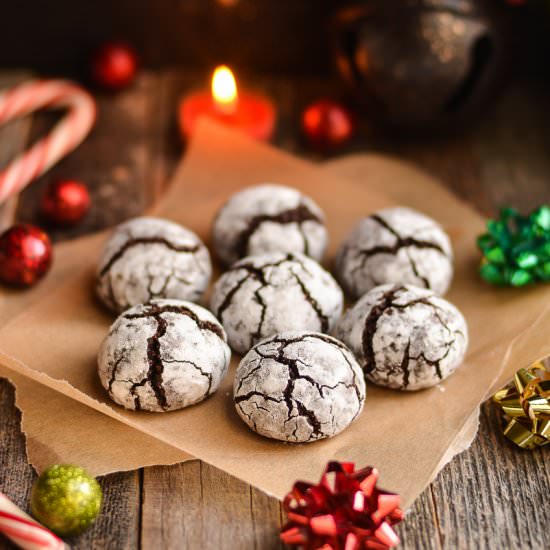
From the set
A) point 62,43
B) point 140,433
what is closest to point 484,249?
point 140,433

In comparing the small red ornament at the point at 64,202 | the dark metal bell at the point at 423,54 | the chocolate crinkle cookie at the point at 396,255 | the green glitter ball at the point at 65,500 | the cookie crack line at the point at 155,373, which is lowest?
the small red ornament at the point at 64,202

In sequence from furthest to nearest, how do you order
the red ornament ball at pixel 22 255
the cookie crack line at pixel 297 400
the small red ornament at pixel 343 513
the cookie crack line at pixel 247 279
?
1. the red ornament ball at pixel 22 255
2. the cookie crack line at pixel 247 279
3. the cookie crack line at pixel 297 400
4. the small red ornament at pixel 343 513

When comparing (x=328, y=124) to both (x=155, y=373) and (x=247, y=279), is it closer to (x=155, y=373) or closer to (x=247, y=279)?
(x=247, y=279)

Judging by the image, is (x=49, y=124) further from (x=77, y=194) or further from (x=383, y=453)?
(x=383, y=453)

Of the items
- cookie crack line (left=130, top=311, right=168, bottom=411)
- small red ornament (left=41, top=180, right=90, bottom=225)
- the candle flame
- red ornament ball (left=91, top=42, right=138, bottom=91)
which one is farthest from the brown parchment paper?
red ornament ball (left=91, top=42, right=138, bottom=91)

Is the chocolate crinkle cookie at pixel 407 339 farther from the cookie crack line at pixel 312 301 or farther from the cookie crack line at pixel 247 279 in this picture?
the cookie crack line at pixel 247 279

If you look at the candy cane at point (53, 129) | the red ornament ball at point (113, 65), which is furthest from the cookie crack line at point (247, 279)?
the red ornament ball at point (113, 65)
